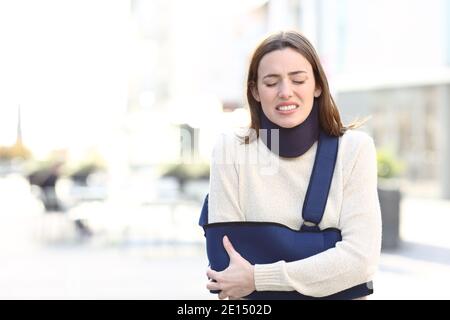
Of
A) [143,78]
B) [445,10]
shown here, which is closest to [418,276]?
[445,10]

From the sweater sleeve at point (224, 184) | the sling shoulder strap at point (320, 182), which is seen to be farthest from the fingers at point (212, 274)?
the sling shoulder strap at point (320, 182)

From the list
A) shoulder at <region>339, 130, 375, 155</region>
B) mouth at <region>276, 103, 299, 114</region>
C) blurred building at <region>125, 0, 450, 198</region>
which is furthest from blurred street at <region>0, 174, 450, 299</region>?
mouth at <region>276, 103, 299, 114</region>

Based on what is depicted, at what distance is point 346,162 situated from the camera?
1.70 metres

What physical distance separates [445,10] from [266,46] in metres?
17.4

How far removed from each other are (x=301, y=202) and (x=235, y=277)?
22cm

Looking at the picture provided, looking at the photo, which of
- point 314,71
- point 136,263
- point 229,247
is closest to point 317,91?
point 314,71

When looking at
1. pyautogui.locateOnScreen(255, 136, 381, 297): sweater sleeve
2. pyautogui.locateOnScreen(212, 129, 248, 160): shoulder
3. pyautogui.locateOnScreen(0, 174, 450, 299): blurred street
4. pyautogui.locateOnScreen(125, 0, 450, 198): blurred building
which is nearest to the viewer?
pyautogui.locateOnScreen(255, 136, 381, 297): sweater sleeve

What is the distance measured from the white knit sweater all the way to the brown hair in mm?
40

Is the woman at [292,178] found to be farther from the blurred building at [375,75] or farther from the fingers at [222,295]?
the blurred building at [375,75]

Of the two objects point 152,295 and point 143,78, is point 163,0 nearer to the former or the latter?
point 143,78

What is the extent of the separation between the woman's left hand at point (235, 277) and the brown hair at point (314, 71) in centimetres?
26

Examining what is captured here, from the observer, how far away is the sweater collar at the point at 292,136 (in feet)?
5.51

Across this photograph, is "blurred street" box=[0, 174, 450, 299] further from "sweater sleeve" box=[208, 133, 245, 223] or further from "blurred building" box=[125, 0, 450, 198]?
"sweater sleeve" box=[208, 133, 245, 223]

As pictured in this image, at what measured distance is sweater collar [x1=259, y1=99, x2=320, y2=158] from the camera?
168 cm
